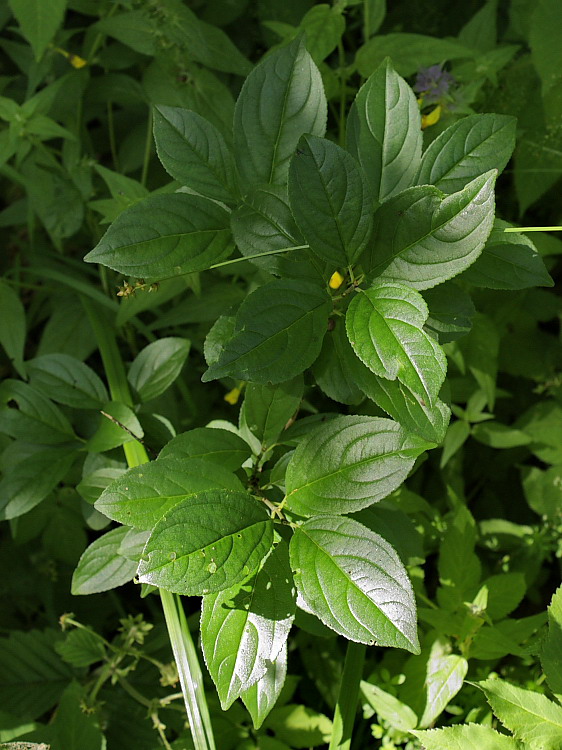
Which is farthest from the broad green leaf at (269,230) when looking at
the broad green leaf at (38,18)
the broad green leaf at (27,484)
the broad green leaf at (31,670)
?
the broad green leaf at (31,670)

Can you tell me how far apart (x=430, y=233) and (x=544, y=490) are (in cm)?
110

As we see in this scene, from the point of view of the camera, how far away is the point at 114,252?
0.77 meters

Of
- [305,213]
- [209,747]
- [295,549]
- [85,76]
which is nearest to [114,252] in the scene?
[305,213]

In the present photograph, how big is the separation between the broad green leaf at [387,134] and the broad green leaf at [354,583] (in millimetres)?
416

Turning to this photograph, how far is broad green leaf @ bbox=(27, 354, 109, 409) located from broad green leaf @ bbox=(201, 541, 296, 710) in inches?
19.4

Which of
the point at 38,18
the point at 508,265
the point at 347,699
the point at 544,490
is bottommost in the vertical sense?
the point at 544,490

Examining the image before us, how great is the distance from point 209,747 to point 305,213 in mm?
723

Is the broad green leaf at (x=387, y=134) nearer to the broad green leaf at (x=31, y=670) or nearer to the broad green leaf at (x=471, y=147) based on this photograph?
the broad green leaf at (x=471, y=147)

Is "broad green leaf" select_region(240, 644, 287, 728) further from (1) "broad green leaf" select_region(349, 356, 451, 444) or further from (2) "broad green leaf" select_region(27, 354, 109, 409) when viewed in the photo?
(2) "broad green leaf" select_region(27, 354, 109, 409)

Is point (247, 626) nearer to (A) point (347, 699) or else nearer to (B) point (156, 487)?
(B) point (156, 487)

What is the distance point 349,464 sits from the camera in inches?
30.8

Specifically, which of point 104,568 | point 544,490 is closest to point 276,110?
point 104,568

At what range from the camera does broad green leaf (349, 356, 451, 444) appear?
26.6 inches

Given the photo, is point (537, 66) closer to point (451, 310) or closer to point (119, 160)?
point (451, 310)
